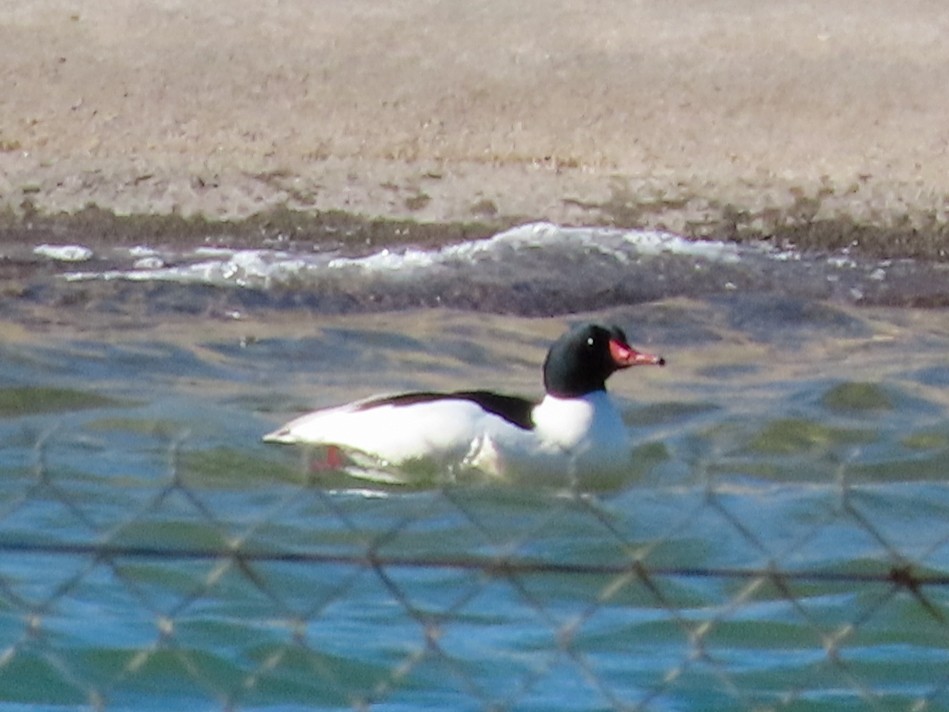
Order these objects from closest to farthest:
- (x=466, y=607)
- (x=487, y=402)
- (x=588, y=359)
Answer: (x=466, y=607) < (x=487, y=402) < (x=588, y=359)

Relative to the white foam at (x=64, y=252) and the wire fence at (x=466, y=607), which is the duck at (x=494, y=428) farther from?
the white foam at (x=64, y=252)

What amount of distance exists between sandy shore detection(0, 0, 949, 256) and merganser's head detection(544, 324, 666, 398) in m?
2.85

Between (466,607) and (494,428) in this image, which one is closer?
(466,607)

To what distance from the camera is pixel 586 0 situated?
13.8 meters

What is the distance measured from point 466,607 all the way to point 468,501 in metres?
1.30

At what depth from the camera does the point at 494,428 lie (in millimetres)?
8109

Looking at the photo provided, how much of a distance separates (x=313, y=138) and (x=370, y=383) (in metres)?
2.66

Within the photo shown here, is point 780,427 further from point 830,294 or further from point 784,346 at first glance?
point 830,294

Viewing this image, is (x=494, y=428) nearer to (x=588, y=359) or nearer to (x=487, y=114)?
(x=588, y=359)

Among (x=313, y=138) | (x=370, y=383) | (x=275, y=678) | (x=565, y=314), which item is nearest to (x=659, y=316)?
(x=565, y=314)

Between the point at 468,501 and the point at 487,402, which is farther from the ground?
the point at 487,402

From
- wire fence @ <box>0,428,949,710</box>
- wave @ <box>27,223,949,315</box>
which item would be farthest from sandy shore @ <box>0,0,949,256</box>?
wire fence @ <box>0,428,949,710</box>

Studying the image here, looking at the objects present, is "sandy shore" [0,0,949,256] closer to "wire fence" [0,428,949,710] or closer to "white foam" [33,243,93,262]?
"white foam" [33,243,93,262]

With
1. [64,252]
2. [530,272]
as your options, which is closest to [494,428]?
[530,272]
